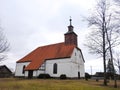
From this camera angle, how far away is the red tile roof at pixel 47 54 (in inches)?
1462

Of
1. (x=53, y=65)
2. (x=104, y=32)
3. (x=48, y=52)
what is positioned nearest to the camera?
(x=104, y=32)

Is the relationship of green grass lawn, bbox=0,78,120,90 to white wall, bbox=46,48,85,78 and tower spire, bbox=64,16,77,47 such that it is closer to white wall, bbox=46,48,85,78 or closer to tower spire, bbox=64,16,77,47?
white wall, bbox=46,48,85,78

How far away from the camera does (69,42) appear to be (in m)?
39.4

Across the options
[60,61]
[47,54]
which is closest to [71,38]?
[60,61]

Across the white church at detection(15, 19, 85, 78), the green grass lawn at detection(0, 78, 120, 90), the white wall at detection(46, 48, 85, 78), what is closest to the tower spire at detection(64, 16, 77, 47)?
the white church at detection(15, 19, 85, 78)

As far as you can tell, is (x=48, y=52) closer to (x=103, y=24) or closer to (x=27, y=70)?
(x=27, y=70)

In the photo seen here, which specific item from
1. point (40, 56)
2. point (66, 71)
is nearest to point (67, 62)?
point (66, 71)

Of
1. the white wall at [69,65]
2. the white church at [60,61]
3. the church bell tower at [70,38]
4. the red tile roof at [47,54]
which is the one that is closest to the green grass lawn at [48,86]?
the white wall at [69,65]

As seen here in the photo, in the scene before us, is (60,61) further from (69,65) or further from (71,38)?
(71,38)

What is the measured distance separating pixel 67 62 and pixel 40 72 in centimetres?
699

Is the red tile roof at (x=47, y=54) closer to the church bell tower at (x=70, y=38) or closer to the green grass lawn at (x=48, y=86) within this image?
the church bell tower at (x=70, y=38)

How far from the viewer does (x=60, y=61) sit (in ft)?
120

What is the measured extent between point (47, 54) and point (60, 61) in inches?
203

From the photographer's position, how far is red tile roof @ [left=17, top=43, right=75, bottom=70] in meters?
37.1
